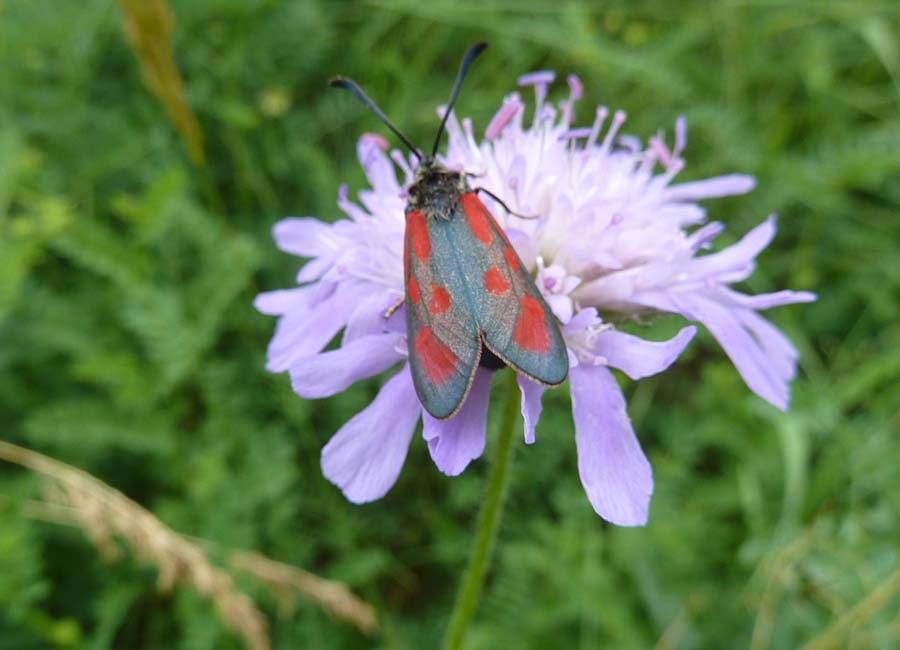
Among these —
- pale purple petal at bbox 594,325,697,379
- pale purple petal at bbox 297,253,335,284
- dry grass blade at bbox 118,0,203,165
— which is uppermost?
dry grass blade at bbox 118,0,203,165

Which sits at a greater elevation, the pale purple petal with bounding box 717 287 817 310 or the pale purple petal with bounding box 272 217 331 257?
the pale purple petal with bounding box 272 217 331 257

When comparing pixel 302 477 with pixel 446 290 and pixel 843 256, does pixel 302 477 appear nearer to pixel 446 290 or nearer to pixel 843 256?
pixel 446 290

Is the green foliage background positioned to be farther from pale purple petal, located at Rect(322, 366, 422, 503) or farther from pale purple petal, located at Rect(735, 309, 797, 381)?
pale purple petal, located at Rect(322, 366, 422, 503)

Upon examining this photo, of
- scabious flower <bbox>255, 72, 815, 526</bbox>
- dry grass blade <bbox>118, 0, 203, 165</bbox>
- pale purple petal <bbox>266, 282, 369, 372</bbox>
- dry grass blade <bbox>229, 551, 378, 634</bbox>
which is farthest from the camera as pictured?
dry grass blade <bbox>118, 0, 203, 165</bbox>

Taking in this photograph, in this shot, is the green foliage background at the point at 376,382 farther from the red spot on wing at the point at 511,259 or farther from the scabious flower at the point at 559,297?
the red spot on wing at the point at 511,259

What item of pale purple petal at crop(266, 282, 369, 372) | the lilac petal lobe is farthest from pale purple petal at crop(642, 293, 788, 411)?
pale purple petal at crop(266, 282, 369, 372)

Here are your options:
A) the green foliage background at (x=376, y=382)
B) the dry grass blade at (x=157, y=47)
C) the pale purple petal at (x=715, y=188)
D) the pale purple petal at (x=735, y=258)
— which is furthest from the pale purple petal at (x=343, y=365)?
the dry grass blade at (x=157, y=47)

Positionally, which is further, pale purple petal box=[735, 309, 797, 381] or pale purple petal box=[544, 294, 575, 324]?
pale purple petal box=[735, 309, 797, 381]
